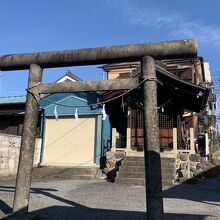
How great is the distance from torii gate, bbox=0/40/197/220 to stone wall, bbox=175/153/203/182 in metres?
9.08

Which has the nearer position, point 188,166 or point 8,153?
point 188,166

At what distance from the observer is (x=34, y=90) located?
6688 mm

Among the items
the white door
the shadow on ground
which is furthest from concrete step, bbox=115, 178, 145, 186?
the white door

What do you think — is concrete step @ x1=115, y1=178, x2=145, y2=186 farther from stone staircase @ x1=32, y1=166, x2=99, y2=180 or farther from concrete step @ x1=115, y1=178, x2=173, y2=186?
stone staircase @ x1=32, y1=166, x2=99, y2=180

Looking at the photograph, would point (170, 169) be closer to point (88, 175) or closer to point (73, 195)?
point (88, 175)

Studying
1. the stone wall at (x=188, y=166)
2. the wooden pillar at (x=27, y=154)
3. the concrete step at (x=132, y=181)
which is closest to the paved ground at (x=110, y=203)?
the wooden pillar at (x=27, y=154)

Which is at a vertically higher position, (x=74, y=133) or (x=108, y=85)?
(x=74, y=133)

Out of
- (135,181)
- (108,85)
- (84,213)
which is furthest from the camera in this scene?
(135,181)

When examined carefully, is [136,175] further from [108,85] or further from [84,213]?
[108,85]

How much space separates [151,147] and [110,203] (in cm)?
369

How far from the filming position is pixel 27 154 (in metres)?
6.36

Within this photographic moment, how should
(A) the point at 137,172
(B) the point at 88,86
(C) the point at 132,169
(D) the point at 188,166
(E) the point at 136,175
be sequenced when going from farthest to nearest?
1. (D) the point at 188,166
2. (C) the point at 132,169
3. (A) the point at 137,172
4. (E) the point at 136,175
5. (B) the point at 88,86

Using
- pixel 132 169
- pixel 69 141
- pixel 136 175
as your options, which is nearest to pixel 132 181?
pixel 136 175

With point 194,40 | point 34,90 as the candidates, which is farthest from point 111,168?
point 194,40
